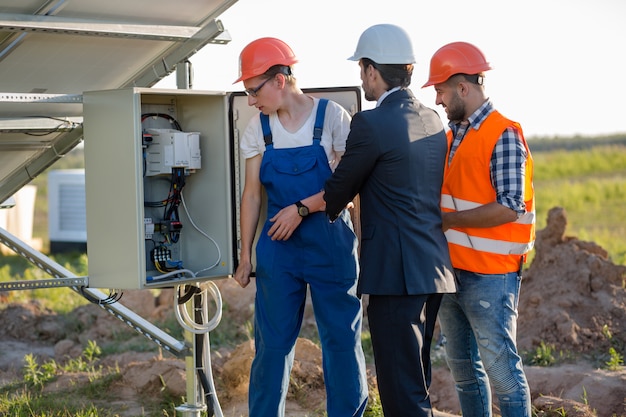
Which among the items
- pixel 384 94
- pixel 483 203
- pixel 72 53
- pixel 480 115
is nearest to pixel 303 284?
pixel 483 203

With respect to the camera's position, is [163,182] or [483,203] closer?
[483,203]

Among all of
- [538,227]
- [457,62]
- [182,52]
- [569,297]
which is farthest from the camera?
[538,227]

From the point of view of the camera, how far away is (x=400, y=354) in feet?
13.2

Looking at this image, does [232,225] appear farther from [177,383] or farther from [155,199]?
[177,383]

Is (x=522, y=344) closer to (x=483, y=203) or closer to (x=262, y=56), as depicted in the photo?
(x=483, y=203)

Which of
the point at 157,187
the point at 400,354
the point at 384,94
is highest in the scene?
the point at 384,94

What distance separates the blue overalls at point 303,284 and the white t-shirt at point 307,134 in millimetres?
33

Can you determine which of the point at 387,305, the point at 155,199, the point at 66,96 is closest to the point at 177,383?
the point at 155,199

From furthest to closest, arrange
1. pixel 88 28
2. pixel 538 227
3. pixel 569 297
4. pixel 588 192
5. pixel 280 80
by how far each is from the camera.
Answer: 1. pixel 588 192
2. pixel 538 227
3. pixel 569 297
4. pixel 88 28
5. pixel 280 80

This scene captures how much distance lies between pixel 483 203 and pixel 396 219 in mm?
523

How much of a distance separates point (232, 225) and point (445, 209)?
123 cm

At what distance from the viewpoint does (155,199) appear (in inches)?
202

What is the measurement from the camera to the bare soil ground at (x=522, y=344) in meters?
6.44

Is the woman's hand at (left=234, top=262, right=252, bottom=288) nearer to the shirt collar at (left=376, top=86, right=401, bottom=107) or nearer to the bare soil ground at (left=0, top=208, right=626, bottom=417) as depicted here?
the shirt collar at (left=376, top=86, right=401, bottom=107)
